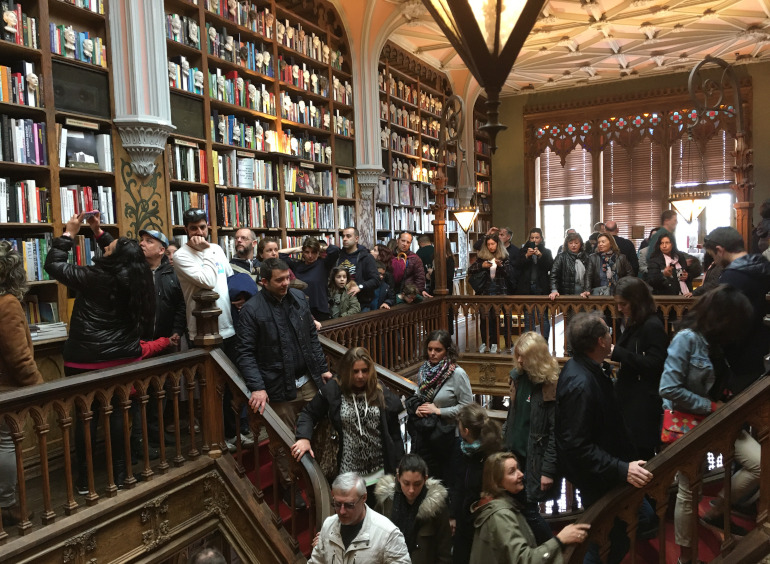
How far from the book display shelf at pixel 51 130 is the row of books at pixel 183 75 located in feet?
2.15

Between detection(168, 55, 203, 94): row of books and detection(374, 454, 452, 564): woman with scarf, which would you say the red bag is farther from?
detection(168, 55, 203, 94): row of books

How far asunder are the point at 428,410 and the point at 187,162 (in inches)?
129

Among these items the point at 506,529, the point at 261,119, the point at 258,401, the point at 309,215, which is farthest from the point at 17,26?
the point at 506,529

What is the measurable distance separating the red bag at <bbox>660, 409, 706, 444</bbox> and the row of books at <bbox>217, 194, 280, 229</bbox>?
4231 mm

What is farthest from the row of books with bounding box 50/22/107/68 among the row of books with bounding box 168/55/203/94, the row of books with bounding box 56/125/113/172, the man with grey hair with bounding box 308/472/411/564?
the man with grey hair with bounding box 308/472/411/564

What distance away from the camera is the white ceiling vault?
8.19 metres

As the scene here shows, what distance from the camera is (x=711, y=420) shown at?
225cm

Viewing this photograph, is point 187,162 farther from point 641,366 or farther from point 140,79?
point 641,366

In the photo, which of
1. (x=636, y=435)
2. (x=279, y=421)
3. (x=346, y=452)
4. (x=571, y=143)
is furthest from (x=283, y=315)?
(x=571, y=143)

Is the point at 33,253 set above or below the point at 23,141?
below

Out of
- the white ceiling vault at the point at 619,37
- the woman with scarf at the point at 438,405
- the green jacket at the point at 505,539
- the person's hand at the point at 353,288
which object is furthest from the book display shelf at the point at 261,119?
the green jacket at the point at 505,539

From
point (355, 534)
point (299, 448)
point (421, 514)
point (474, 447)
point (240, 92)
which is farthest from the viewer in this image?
point (240, 92)

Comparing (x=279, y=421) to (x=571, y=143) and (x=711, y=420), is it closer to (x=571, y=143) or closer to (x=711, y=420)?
(x=711, y=420)

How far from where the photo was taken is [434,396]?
348 cm
